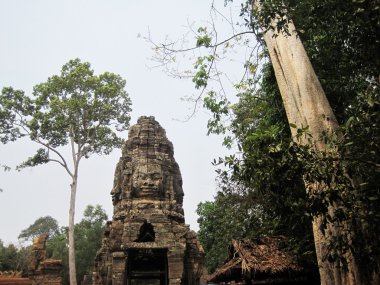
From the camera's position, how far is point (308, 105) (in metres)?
4.05

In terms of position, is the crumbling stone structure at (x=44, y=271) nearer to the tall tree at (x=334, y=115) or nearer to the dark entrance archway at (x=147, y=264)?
the dark entrance archway at (x=147, y=264)

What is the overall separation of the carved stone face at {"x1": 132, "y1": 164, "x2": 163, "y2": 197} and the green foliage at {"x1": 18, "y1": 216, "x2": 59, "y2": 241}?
48916mm

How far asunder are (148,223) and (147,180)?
173 centimetres

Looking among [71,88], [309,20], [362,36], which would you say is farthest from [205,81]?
[71,88]

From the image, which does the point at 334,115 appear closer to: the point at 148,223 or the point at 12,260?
the point at 148,223

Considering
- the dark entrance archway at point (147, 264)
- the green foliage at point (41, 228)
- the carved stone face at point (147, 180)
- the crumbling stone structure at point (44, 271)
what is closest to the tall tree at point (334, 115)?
the carved stone face at point (147, 180)

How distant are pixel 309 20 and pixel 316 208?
2932mm

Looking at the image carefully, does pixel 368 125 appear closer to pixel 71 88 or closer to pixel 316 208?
pixel 316 208

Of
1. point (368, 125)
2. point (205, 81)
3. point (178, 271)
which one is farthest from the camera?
point (178, 271)

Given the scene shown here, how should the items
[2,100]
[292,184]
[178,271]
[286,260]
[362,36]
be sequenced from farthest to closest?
1. [2,100]
2. [178,271]
3. [286,260]
4. [362,36]
5. [292,184]

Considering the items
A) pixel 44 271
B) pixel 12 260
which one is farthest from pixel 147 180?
pixel 12 260

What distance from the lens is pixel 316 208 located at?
298cm

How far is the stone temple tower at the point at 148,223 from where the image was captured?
1070cm

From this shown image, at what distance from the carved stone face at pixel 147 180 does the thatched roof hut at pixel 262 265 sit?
248 inches
